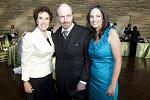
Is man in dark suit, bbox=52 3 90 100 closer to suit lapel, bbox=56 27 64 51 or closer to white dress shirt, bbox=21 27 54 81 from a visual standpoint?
suit lapel, bbox=56 27 64 51

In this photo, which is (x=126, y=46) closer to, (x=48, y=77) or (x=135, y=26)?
(x=135, y=26)

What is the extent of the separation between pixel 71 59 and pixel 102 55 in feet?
1.03

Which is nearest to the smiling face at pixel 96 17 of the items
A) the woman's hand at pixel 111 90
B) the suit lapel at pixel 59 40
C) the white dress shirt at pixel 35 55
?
the suit lapel at pixel 59 40

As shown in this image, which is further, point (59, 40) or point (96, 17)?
point (59, 40)

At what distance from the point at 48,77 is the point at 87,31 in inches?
24.6

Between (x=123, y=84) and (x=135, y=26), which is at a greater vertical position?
(x=135, y=26)

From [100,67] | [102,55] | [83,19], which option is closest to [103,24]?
[102,55]

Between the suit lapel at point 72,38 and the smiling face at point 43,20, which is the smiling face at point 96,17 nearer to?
the suit lapel at point 72,38

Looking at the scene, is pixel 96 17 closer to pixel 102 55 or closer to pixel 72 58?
pixel 102 55

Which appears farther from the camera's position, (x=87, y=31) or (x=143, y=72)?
(x=143, y=72)

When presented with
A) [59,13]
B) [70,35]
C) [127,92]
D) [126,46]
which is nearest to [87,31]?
[70,35]

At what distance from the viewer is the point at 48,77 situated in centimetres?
266

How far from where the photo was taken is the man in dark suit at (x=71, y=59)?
254 cm

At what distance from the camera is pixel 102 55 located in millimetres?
2482
